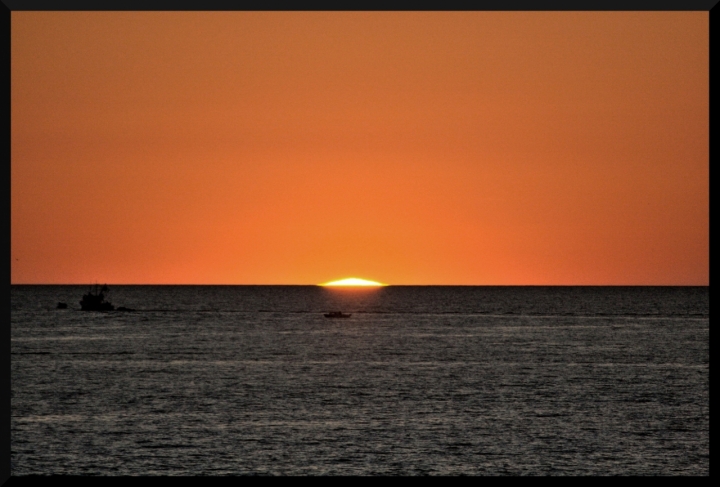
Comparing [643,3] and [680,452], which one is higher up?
[643,3]

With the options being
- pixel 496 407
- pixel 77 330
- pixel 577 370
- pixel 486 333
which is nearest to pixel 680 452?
pixel 496 407

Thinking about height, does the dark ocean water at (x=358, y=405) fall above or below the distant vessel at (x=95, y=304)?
below

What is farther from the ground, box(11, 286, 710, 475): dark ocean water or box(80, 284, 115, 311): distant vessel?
box(80, 284, 115, 311): distant vessel

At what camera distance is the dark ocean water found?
26203 millimetres

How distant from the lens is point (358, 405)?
122 feet

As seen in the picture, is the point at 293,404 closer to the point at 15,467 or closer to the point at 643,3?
the point at 15,467

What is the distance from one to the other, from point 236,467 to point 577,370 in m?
32.2

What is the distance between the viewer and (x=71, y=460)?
84.9ft

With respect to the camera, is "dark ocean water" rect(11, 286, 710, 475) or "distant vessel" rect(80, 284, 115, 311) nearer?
"dark ocean water" rect(11, 286, 710, 475)

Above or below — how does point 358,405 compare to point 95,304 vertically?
below

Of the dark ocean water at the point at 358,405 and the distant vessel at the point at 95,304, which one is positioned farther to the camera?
the distant vessel at the point at 95,304

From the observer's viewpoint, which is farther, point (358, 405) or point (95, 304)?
point (95, 304)

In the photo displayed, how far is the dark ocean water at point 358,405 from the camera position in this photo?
26203 millimetres
